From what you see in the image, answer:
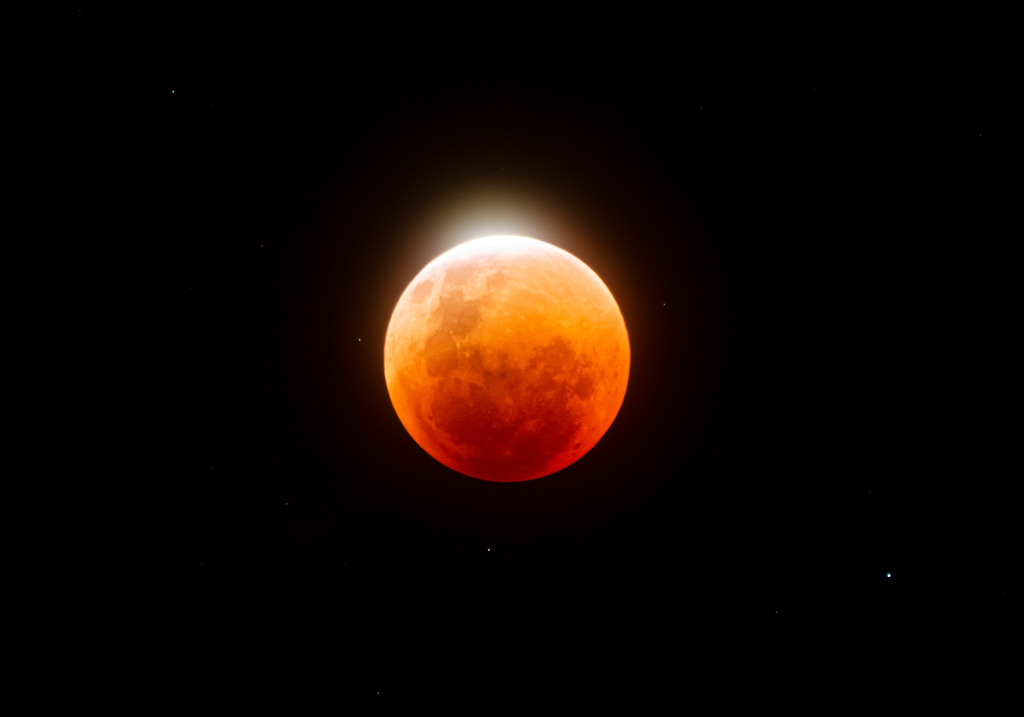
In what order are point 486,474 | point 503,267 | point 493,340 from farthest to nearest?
point 486,474 < point 503,267 < point 493,340

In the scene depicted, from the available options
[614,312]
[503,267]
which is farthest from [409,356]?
[614,312]

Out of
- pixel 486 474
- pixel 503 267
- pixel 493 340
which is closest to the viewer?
pixel 493 340

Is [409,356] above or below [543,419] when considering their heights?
above

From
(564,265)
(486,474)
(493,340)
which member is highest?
(564,265)

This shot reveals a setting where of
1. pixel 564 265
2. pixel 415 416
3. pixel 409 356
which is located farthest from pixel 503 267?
pixel 415 416

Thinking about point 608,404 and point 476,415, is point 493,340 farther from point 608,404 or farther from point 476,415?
point 608,404

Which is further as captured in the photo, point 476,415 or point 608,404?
point 608,404
